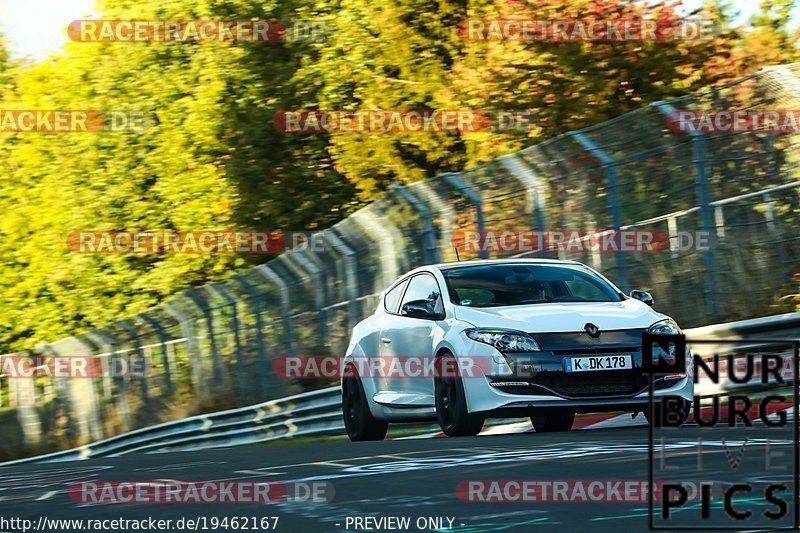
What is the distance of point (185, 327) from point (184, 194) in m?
20.7

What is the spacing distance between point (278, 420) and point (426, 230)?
3932 mm

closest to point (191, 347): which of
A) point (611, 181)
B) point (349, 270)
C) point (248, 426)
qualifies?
point (248, 426)

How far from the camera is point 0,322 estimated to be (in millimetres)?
51469

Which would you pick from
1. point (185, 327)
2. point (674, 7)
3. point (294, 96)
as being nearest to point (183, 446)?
point (185, 327)

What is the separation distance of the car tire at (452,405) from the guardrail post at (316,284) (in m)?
7.77

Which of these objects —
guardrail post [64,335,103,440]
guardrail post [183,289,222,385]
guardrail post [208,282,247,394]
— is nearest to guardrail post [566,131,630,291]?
guardrail post [208,282,247,394]

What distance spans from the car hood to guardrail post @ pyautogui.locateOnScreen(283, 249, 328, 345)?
7817 mm

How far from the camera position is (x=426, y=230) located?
16.1 metres

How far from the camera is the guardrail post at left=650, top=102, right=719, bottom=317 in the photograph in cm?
1359

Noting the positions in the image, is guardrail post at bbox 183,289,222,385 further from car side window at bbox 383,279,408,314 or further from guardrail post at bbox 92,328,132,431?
car side window at bbox 383,279,408,314

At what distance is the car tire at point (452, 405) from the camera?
10.9 m

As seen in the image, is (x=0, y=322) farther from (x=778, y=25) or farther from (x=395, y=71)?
(x=778, y=25)

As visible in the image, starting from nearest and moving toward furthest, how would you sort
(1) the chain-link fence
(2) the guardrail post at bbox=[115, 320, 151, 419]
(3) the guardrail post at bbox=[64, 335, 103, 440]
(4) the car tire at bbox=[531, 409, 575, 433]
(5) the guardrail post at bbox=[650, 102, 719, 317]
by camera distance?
(4) the car tire at bbox=[531, 409, 575, 433] → (5) the guardrail post at bbox=[650, 102, 719, 317] → (1) the chain-link fence → (2) the guardrail post at bbox=[115, 320, 151, 419] → (3) the guardrail post at bbox=[64, 335, 103, 440]

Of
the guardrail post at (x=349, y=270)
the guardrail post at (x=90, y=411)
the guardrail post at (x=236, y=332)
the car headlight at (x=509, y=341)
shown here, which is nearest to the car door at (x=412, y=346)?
the car headlight at (x=509, y=341)
